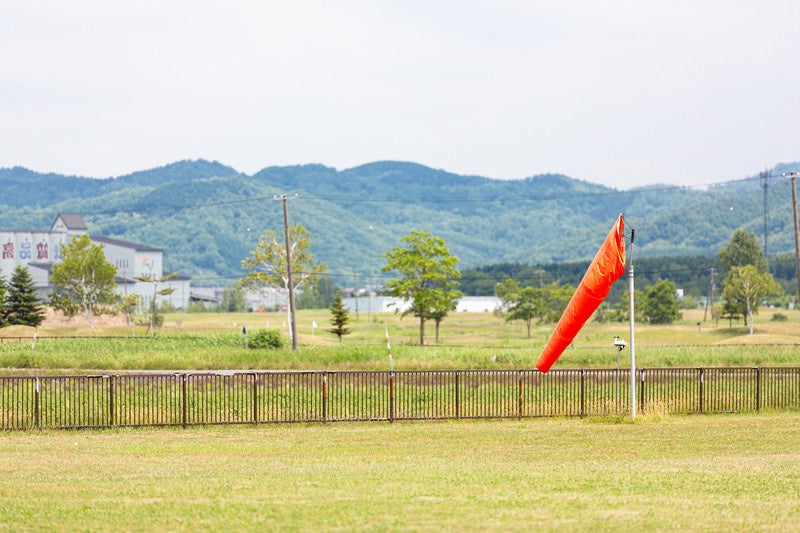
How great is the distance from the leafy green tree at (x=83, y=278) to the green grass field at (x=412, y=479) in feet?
229

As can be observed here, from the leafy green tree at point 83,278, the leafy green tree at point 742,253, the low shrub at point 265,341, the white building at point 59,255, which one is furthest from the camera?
the white building at point 59,255

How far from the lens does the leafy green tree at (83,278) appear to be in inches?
3558

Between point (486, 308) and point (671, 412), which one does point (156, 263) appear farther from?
point (671, 412)

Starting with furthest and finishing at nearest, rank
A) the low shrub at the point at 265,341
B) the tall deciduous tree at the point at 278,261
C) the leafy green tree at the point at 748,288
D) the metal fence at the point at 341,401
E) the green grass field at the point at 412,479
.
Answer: the leafy green tree at the point at 748,288, the tall deciduous tree at the point at 278,261, the low shrub at the point at 265,341, the metal fence at the point at 341,401, the green grass field at the point at 412,479

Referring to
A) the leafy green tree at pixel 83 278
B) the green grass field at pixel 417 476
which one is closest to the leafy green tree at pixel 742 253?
the leafy green tree at pixel 83 278

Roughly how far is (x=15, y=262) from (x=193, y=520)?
489ft

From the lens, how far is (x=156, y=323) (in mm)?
94000

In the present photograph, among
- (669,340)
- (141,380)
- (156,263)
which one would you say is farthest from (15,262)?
(141,380)

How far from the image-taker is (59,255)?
156 meters

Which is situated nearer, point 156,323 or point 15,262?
point 156,323

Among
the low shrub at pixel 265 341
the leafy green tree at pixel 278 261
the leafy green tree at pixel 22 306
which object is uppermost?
the leafy green tree at pixel 278 261

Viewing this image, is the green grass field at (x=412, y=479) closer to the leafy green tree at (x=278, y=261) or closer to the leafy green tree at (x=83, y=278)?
the leafy green tree at (x=278, y=261)

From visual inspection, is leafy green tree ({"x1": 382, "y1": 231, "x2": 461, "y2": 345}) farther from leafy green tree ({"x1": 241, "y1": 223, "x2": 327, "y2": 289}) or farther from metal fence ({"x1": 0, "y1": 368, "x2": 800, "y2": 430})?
metal fence ({"x1": 0, "y1": 368, "x2": 800, "y2": 430})

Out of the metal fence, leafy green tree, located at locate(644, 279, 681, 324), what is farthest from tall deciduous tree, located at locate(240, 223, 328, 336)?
the metal fence
